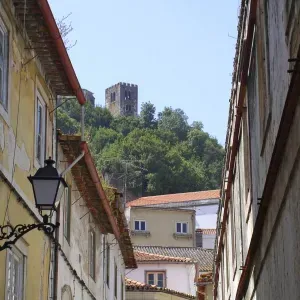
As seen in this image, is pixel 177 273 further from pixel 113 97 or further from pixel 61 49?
pixel 113 97

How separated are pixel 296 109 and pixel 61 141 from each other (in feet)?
26.8

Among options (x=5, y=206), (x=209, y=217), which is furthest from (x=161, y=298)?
(x=209, y=217)

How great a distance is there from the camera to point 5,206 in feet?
35.0

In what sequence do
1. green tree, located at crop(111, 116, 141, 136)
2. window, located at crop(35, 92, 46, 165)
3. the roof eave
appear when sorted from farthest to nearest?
green tree, located at crop(111, 116, 141, 136)
window, located at crop(35, 92, 46, 165)
the roof eave

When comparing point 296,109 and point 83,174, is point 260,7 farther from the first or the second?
point 83,174

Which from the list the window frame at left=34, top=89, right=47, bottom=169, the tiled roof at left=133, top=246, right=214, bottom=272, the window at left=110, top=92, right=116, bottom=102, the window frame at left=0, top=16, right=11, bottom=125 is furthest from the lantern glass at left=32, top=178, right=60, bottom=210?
the window at left=110, top=92, right=116, bottom=102

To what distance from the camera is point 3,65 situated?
10695mm

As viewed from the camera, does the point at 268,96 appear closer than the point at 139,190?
Yes

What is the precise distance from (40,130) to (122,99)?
14979 centimetres

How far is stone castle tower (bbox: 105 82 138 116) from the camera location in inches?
6280

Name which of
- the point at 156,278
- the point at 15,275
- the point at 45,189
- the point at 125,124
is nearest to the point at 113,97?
the point at 125,124

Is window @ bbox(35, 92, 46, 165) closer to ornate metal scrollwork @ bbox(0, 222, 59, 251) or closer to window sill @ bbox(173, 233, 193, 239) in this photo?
ornate metal scrollwork @ bbox(0, 222, 59, 251)

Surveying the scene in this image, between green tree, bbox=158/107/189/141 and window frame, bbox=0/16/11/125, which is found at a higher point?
green tree, bbox=158/107/189/141

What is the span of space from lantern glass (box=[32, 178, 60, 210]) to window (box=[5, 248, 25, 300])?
1857mm
